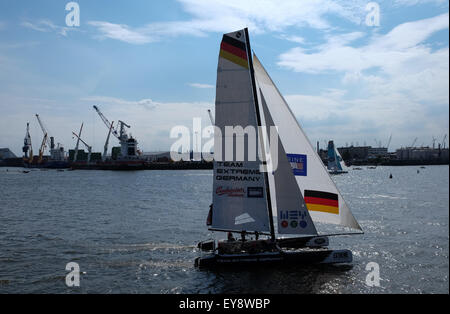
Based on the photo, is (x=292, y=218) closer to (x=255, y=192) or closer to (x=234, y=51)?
(x=255, y=192)

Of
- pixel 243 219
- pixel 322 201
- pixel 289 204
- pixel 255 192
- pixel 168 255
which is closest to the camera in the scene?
pixel 255 192

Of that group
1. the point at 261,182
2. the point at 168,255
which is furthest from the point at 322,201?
the point at 168,255

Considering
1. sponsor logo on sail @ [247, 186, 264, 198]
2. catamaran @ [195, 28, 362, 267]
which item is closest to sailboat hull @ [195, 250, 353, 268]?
catamaran @ [195, 28, 362, 267]

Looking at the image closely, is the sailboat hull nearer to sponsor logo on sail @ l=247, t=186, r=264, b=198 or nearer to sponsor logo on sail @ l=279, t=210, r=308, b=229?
sponsor logo on sail @ l=279, t=210, r=308, b=229

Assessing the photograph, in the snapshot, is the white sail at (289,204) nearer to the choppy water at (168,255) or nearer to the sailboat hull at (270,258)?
the sailboat hull at (270,258)

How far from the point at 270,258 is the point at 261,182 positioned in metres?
3.60

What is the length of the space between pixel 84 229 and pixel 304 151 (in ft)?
65.4

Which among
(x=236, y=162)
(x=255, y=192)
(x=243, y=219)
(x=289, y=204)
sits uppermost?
(x=236, y=162)

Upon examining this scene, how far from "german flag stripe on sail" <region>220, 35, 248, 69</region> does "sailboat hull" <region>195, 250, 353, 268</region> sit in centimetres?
887

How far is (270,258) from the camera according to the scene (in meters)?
17.7

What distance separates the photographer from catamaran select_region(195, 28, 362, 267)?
17.3 meters

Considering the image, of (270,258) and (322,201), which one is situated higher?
(322,201)

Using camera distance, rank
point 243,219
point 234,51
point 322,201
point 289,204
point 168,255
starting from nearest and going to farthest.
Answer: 1. point 234,51
2. point 243,219
3. point 289,204
4. point 322,201
5. point 168,255

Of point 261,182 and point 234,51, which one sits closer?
point 234,51
